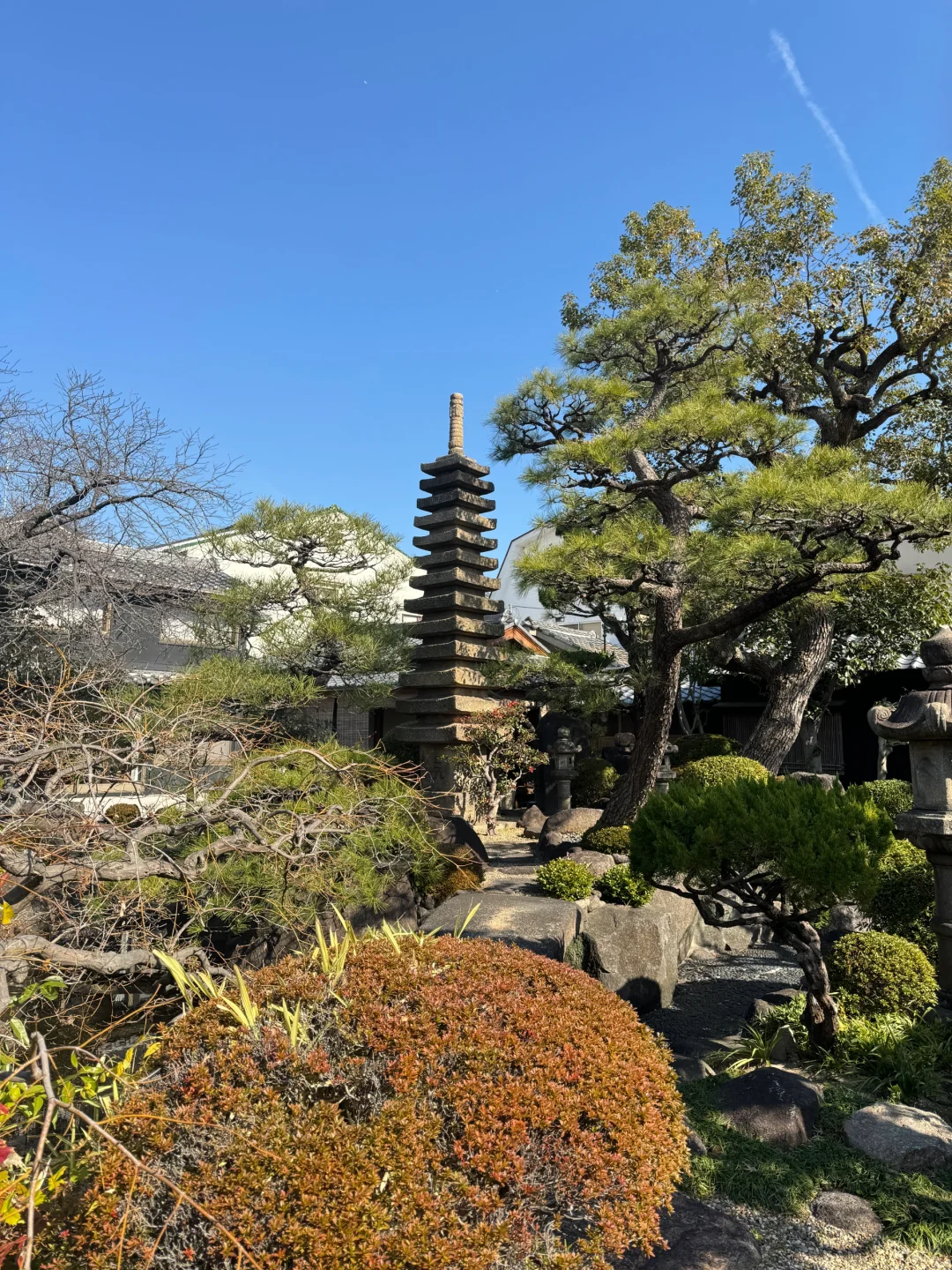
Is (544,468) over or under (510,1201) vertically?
over

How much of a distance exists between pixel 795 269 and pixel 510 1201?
1331cm

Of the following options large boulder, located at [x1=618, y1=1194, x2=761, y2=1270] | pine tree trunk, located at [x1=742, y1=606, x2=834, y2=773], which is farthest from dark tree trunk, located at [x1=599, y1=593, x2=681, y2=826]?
large boulder, located at [x1=618, y1=1194, x2=761, y2=1270]

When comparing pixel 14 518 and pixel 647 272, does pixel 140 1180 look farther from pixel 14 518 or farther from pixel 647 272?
pixel 647 272

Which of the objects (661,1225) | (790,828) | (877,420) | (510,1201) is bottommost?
(661,1225)

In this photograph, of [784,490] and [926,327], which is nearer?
[784,490]

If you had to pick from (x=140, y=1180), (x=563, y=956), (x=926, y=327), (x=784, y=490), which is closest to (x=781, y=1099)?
(x=563, y=956)

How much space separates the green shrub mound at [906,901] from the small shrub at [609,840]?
137 inches

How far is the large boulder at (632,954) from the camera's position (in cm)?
702

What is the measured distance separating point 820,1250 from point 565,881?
499 cm

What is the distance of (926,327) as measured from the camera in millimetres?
11422

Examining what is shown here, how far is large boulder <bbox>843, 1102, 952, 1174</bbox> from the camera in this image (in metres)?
4.13

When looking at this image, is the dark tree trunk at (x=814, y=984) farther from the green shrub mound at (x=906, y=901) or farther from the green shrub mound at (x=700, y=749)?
the green shrub mound at (x=700, y=749)

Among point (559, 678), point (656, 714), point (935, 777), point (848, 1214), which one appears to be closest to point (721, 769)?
point (656, 714)

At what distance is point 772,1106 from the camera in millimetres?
4527
